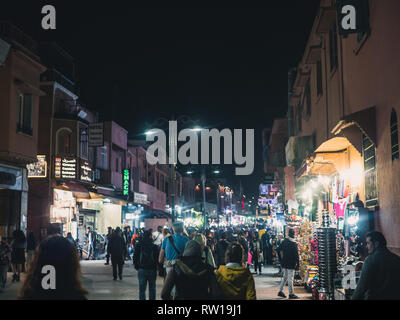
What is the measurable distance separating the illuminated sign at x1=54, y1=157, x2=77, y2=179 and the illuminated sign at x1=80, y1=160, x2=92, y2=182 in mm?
796

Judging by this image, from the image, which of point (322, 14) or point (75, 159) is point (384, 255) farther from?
point (75, 159)

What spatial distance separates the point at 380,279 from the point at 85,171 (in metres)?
24.7

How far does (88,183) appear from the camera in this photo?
30453 mm

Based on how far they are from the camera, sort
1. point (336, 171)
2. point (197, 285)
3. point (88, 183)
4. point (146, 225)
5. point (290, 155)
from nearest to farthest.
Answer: point (197, 285)
point (336, 171)
point (290, 155)
point (88, 183)
point (146, 225)

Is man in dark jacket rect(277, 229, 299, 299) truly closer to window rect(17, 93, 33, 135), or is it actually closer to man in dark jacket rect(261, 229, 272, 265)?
man in dark jacket rect(261, 229, 272, 265)

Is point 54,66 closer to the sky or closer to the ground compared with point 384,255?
closer to the sky

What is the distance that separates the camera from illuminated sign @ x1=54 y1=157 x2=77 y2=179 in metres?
27.7

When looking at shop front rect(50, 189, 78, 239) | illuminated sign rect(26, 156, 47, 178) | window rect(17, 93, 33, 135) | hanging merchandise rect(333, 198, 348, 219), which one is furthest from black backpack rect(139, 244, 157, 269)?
shop front rect(50, 189, 78, 239)

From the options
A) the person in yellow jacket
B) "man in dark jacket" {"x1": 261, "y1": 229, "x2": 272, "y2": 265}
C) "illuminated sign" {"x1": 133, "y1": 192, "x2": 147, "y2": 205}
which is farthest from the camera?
"illuminated sign" {"x1": 133, "y1": 192, "x2": 147, "y2": 205}

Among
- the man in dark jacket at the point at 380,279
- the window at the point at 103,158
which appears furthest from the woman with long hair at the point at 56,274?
the window at the point at 103,158

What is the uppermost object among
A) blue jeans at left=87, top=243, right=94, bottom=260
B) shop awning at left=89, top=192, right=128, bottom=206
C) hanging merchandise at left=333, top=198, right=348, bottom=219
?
shop awning at left=89, top=192, right=128, bottom=206

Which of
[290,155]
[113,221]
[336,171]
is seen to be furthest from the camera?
[113,221]

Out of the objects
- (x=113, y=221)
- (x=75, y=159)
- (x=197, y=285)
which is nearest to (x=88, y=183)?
(x=75, y=159)
